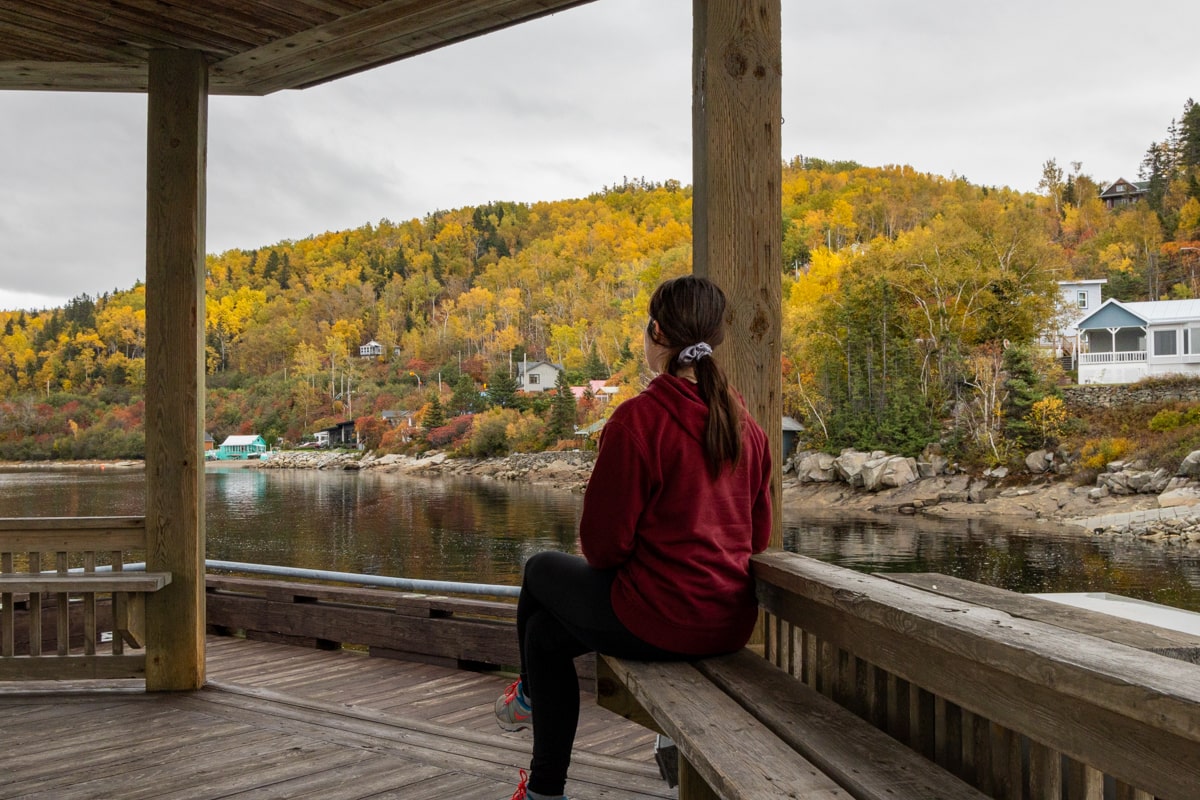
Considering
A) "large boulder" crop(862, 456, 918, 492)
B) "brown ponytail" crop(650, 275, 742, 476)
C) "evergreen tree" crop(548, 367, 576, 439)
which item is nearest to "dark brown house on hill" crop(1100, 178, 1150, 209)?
"evergreen tree" crop(548, 367, 576, 439)

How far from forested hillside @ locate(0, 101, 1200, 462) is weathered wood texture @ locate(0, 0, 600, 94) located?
829 mm

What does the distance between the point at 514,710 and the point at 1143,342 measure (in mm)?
32230

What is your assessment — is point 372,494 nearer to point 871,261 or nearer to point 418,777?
point 871,261

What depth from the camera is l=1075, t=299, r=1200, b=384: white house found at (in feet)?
91.5

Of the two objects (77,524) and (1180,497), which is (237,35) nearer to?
(77,524)

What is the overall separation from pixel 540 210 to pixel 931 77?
46.3 m

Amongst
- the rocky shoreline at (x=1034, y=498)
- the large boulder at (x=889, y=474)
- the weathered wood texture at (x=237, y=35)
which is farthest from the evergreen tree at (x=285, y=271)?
the weathered wood texture at (x=237, y=35)

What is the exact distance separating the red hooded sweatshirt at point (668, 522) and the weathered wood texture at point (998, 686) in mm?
108

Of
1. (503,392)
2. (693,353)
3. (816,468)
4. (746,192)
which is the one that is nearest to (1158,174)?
(816,468)

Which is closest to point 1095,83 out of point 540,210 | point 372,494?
point 540,210

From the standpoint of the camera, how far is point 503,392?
51.3 m

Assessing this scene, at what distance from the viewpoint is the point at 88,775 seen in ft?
7.89

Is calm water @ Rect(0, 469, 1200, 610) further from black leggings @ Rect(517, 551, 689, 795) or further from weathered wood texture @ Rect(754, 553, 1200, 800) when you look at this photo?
weathered wood texture @ Rect(754, 553, 1200, 800)

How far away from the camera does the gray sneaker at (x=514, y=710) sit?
6.47ft
